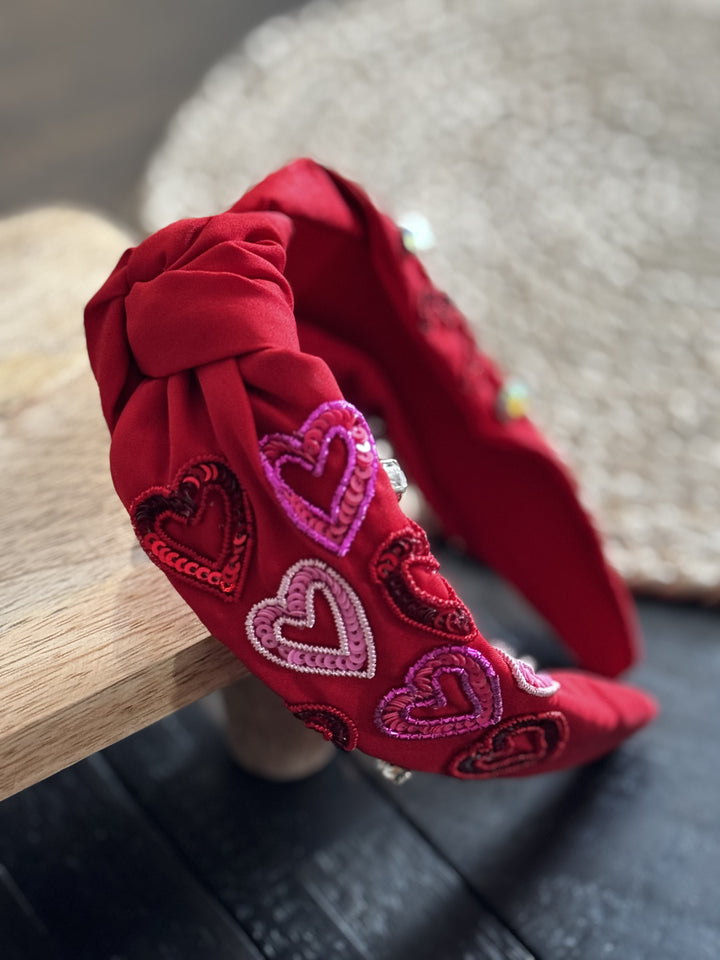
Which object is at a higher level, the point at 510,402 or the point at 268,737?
the point at 510,402

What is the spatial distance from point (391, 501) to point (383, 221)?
215mm

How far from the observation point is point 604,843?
560 mm

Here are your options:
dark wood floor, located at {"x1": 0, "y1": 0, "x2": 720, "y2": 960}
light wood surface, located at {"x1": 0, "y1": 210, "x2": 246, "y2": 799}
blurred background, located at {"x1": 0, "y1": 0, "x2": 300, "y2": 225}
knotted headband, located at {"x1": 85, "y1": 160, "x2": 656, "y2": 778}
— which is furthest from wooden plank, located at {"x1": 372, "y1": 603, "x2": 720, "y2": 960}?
blurred background, located at {"x1": 0, "y1": 0, "x2": 300, "y2": 225}

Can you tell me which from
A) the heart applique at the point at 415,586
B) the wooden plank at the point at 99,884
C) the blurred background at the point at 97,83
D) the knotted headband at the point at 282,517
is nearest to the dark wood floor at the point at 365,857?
the wooden plank at the point at 99,884

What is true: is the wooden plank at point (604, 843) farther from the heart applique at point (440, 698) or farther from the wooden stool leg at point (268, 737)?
the heart applique at point (440, 698)

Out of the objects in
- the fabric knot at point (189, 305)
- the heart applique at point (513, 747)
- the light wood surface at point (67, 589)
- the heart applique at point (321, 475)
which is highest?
the fabric knot at point (189, 305)

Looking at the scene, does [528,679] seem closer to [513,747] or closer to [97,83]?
[513,747]

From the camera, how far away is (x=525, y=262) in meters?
0.95

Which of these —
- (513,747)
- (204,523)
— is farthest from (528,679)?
(204,523)

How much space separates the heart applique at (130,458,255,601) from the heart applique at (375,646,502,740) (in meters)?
0.07

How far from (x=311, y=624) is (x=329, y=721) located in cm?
4

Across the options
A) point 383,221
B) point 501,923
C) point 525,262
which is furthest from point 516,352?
point 501,923

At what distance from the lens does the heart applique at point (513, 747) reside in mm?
403

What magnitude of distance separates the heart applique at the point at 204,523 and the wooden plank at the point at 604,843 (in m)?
0.27
